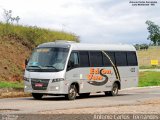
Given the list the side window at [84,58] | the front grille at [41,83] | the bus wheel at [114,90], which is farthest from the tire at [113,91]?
the front grille at [41,83]

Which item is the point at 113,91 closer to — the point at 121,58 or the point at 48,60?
the point at 121,58

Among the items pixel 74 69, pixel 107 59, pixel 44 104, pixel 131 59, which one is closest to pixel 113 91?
pixel 107 59

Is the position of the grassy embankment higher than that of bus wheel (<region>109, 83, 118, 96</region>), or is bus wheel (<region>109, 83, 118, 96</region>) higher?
the grassy embankment

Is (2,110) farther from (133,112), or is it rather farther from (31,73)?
(31,73)

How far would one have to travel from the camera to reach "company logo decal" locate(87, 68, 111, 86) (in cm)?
2798

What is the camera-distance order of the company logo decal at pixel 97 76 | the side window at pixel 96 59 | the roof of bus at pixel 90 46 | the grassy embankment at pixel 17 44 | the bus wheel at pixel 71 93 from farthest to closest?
the grassy embankment at pixel 17 44 → the side window at pixel 96 59 → the company logo decal at pixel 97 76 → the roof of bus at pixel 90 46 → the bus wheel at pixel 71 93

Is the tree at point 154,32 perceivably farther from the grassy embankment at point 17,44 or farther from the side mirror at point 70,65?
the side mirror at point 70,65

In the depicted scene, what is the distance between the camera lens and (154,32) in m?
160

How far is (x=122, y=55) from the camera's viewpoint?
31.4 m

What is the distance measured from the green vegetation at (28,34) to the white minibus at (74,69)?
1555cm

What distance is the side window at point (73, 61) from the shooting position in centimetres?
2611

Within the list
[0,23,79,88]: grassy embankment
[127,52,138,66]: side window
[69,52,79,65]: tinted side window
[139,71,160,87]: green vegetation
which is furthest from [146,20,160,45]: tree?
[69,52,79,65]: tinted side window

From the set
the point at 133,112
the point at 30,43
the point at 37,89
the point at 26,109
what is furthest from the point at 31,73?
the point at 30,43

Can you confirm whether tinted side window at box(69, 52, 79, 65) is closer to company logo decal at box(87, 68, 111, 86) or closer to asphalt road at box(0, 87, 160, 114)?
company logo decal at box(87, 68, 111, 86)
